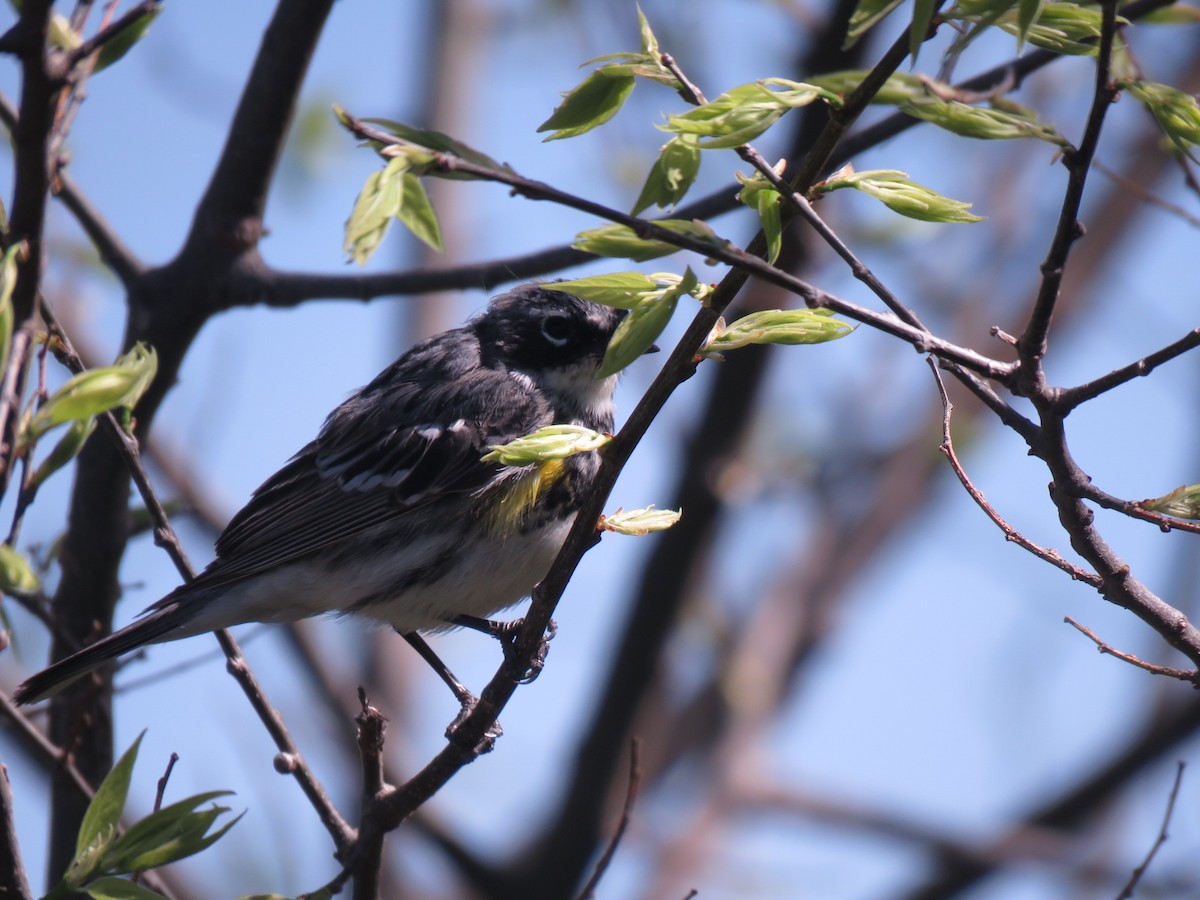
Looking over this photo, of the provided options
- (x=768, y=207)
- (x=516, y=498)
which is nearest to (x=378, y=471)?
(x=516, y=498)

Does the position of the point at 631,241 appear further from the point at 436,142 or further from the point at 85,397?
the point at 85,397

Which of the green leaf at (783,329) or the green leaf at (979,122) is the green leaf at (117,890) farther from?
the green leaf at (979,122)

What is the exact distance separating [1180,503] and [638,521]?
97cm

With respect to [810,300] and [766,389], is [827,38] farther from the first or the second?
[810,300]

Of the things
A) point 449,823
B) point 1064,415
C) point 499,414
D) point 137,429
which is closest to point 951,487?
point 449,823

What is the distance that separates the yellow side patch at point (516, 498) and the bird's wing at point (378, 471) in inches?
4.0

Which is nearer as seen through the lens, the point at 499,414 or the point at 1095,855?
the point at 499,414

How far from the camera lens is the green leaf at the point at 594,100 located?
189cm

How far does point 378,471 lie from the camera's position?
4250 millimetres

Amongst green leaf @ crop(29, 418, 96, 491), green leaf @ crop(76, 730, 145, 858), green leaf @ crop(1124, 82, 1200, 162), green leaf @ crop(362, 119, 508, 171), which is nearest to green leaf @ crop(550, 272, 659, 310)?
green leaf @ crop(362, 119, 508, 171)

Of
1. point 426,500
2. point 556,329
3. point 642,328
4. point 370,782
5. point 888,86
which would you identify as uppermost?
point 556,329

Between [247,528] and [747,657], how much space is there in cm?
429

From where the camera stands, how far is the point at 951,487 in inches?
343

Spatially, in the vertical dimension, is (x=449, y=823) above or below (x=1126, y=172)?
below
